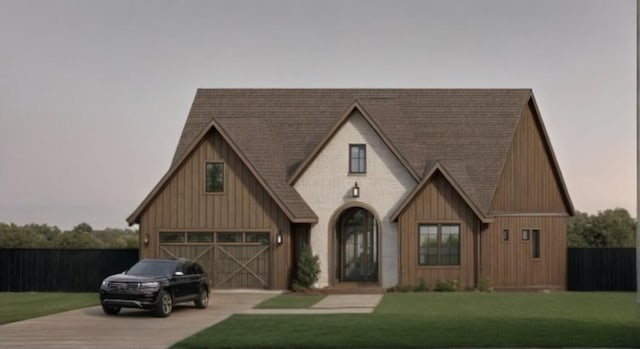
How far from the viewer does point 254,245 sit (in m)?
37.2

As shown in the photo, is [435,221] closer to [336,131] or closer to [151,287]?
[336,131]

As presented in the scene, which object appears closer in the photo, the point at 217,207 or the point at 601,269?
the point at 217,207

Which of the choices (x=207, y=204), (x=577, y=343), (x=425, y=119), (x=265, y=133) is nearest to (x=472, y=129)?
(x=425, y=119)

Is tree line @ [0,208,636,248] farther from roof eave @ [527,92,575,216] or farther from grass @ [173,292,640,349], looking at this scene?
grass @ [173,292,640,349]

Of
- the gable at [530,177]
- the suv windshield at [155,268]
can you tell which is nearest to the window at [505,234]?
the gable at [530,177]

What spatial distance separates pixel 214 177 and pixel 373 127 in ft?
21.1

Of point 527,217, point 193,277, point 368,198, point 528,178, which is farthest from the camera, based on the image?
point 528,178

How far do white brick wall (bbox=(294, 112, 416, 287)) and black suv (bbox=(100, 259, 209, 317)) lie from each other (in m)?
10.1

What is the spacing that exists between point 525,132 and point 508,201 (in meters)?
3.29

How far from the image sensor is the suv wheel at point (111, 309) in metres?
27.0

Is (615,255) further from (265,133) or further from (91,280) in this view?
(91,280)

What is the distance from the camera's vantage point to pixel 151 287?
87.2 ft

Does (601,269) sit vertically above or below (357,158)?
below

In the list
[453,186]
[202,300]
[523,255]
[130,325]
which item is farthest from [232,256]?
[130,325]
